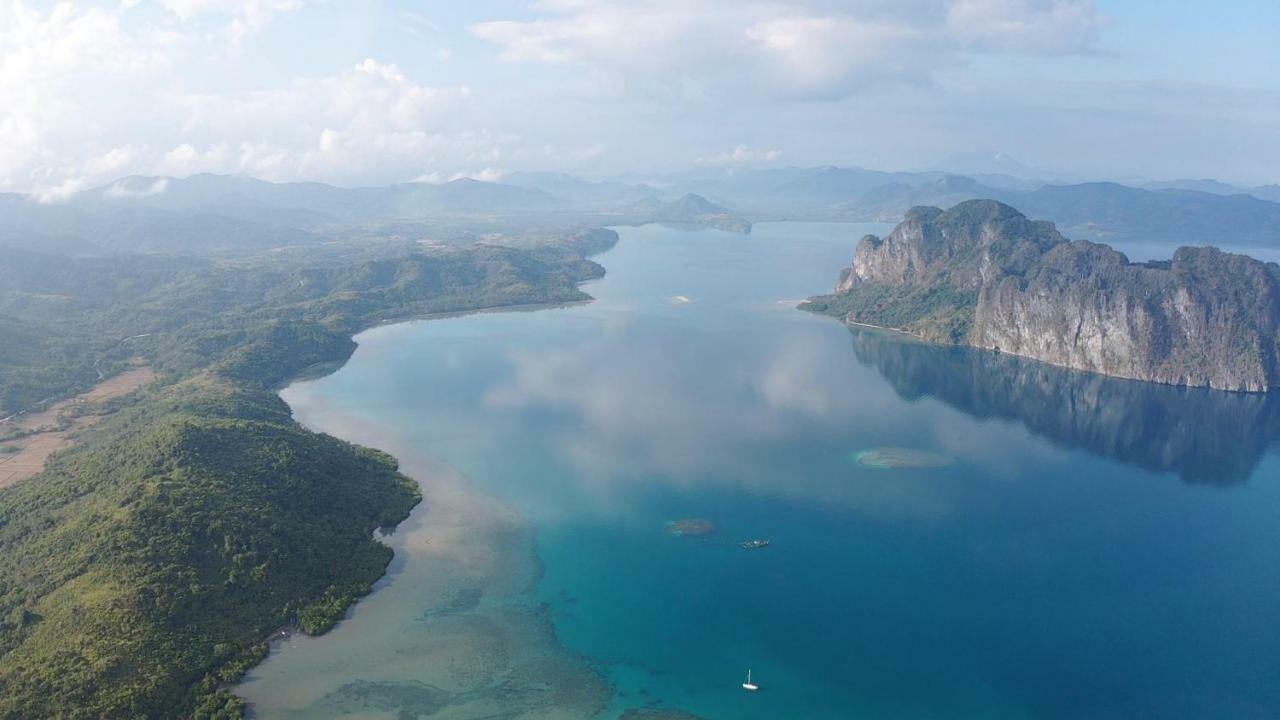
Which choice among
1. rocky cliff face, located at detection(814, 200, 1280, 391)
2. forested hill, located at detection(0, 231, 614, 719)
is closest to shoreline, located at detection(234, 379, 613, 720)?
forested hill, located at detection(0, 231, 614, 719)

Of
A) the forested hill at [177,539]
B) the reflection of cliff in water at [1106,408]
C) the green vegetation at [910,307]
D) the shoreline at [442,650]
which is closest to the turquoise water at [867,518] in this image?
the reflection of cliff in water at [1106,408]

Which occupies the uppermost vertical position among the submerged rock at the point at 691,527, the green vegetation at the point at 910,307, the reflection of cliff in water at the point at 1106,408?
the green vegetation at the point at 910,307

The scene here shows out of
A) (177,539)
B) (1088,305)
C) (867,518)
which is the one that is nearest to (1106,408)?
(1088,305)

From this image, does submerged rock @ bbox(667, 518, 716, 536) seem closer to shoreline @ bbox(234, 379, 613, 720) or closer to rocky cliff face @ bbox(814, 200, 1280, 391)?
shoreline @ bbox(234, 379, 613, 720)

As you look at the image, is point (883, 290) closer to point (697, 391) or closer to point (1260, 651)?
point (697, 391)

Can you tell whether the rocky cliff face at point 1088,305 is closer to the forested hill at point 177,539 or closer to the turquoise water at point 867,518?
the turquoise water at point 867,518

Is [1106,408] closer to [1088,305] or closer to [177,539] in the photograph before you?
[1088,305]

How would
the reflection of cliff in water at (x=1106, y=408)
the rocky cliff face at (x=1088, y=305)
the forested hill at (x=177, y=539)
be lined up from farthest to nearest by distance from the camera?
the rocky cliff face at (x=1088, y=305) < the reflection of cliff in water at (x=1106, y=408) < the forested hill at (x=177, y=539)
